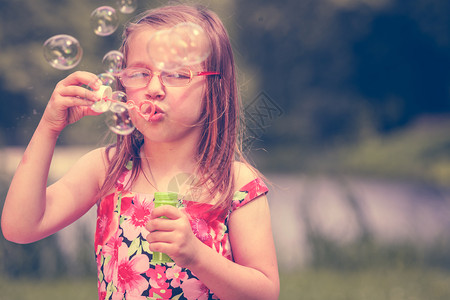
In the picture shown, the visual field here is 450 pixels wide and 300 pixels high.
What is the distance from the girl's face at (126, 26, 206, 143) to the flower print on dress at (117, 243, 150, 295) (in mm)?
291

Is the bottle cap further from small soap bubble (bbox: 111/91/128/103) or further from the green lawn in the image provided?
the green lawn

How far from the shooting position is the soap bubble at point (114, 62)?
1.67 meters

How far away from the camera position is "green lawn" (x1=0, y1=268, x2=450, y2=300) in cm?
361

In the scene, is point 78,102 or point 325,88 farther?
point 325,88

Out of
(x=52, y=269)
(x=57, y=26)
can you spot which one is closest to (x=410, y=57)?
(x=57, y=26)

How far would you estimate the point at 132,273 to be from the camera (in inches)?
56.4

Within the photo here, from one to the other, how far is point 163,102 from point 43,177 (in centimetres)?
34

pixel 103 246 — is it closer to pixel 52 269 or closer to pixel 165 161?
pixel 165 161

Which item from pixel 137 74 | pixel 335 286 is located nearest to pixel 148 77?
pixel 137 74

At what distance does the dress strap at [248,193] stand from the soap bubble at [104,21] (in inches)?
32.1

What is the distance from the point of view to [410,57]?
15602 millimetres

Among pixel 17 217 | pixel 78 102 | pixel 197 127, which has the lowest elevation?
pixel 17 217

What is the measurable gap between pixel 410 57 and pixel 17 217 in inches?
604

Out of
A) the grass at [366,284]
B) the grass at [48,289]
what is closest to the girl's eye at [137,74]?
the grass at [48,289]
